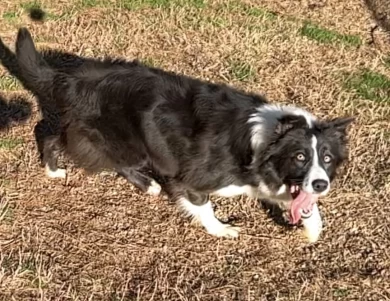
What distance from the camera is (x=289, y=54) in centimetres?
653

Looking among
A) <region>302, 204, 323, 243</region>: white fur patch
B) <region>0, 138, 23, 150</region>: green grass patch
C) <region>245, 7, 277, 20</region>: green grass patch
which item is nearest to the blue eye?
<region>302, 204, 323, 243</region>: white fur patch

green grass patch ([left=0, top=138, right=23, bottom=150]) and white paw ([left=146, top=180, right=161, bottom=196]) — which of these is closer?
white paw ([left=146, top=180, right=161, bottom=196])

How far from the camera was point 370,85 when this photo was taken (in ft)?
20.1

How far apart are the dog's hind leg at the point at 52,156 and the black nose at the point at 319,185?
2039 mm

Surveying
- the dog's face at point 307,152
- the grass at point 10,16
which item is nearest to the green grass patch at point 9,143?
the grass at point 10,16

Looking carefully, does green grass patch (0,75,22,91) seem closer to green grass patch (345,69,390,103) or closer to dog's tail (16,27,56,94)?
dog's tail (16,27,56,94)

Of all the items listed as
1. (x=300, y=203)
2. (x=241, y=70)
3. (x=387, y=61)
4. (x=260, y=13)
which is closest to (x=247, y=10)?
(x=260, y=13)

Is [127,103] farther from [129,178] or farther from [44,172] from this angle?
[44,172]

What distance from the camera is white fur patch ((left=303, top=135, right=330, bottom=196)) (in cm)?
402

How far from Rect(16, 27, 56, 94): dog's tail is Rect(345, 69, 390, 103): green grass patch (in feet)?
9.17

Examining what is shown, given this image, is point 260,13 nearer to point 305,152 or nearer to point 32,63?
point 32,63

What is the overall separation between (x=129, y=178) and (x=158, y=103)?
846 mm

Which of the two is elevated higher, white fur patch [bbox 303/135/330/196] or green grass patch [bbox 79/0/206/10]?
white fur patch [bbox 303/135/330/196]

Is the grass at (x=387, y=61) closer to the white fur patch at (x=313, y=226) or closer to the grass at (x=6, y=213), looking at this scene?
the white fur patch at (x=313, y=226)
